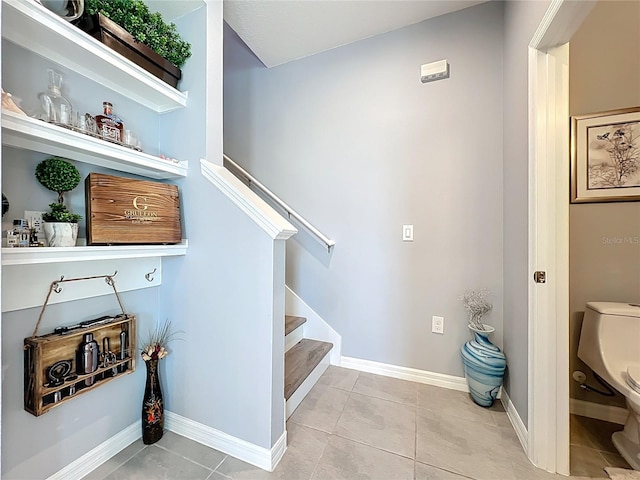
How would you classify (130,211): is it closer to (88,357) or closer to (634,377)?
(88,357)

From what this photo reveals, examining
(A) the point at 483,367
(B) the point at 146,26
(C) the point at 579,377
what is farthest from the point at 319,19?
(C) the point at 579,377

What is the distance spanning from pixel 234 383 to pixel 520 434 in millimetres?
1478

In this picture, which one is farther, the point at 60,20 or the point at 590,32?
the point at 590,32

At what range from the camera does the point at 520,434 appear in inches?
53.4

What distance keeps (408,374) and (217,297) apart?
1505 millimetres

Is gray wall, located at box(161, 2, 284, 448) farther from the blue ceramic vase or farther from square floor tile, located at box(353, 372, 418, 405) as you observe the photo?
the blue ceramic vase

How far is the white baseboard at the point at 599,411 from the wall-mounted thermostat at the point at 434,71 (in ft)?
7.34

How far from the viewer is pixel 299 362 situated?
1.82 meters

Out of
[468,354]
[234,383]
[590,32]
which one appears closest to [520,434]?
[468,354]

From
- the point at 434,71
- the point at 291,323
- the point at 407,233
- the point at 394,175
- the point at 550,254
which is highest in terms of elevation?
A: the point at 434,71

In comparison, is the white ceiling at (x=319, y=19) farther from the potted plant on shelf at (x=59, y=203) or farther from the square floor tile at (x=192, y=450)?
the square floor tile at (x=192, y=450)

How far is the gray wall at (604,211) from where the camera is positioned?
4.88 ft

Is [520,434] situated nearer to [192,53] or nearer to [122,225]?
[122,225]

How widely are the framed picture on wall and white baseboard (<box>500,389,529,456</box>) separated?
126cm
